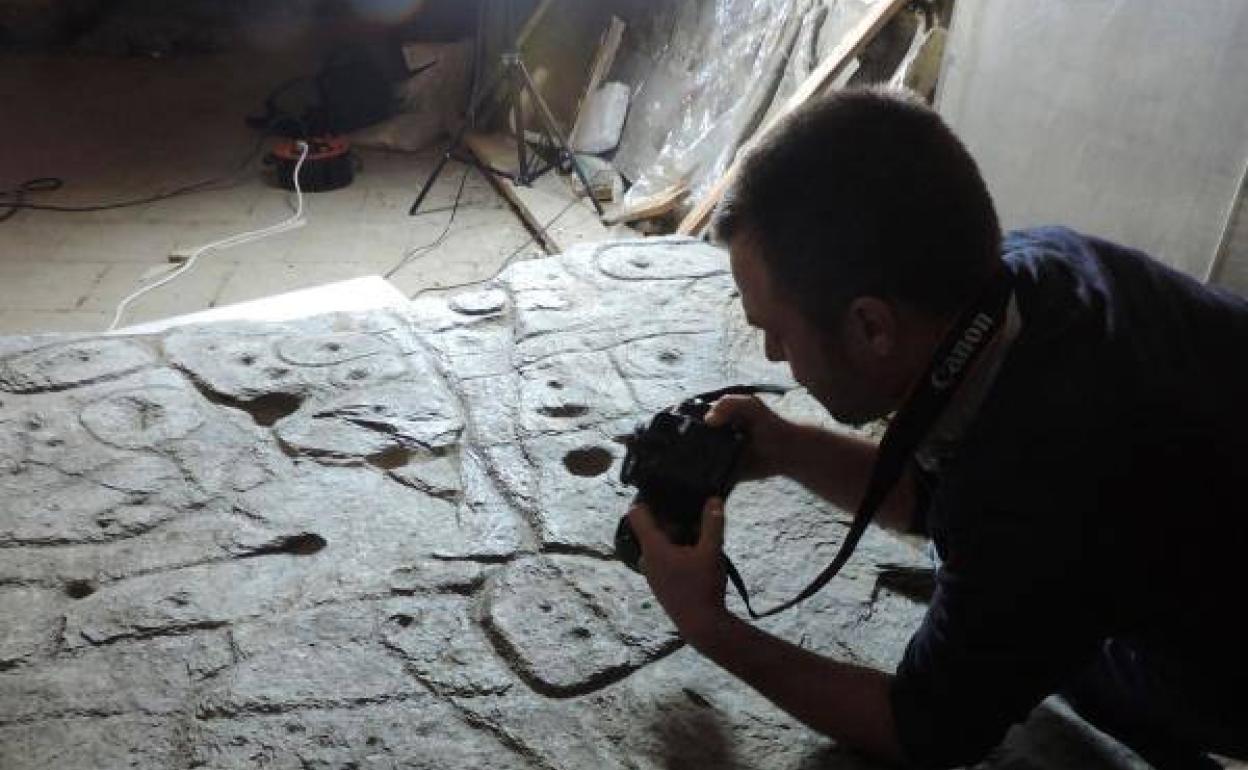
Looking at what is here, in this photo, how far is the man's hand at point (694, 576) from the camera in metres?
1.25

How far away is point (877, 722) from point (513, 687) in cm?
56

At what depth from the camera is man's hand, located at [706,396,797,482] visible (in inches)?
59.9

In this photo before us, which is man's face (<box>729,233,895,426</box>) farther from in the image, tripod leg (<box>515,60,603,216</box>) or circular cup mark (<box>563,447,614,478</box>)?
tripod leg (<box>515,60,603,216</box>)

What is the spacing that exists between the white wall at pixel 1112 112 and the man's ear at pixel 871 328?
1.49 metres

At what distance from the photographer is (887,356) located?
43.8 inches

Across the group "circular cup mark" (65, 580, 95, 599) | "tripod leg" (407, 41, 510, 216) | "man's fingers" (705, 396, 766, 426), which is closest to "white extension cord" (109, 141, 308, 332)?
"tripod leg" (407, 41, 510, 216)

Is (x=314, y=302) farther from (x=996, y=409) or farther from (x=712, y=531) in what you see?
(x=996, y=409)

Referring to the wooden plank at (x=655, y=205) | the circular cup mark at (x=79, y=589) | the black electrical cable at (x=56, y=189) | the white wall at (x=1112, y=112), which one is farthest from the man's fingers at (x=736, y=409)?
the black electrical cable at (x=56, y=189)

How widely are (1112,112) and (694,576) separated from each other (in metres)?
1.84

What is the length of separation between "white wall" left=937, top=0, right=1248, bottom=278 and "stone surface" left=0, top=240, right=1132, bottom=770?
0.99 m

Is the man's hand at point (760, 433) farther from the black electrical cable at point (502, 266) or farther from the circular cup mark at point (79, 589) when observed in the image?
the black electrical cable at point (502, 266)

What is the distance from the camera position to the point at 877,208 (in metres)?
1.06

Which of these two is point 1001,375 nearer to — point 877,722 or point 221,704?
point 877,722

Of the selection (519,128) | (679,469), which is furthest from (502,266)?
(679,469)
